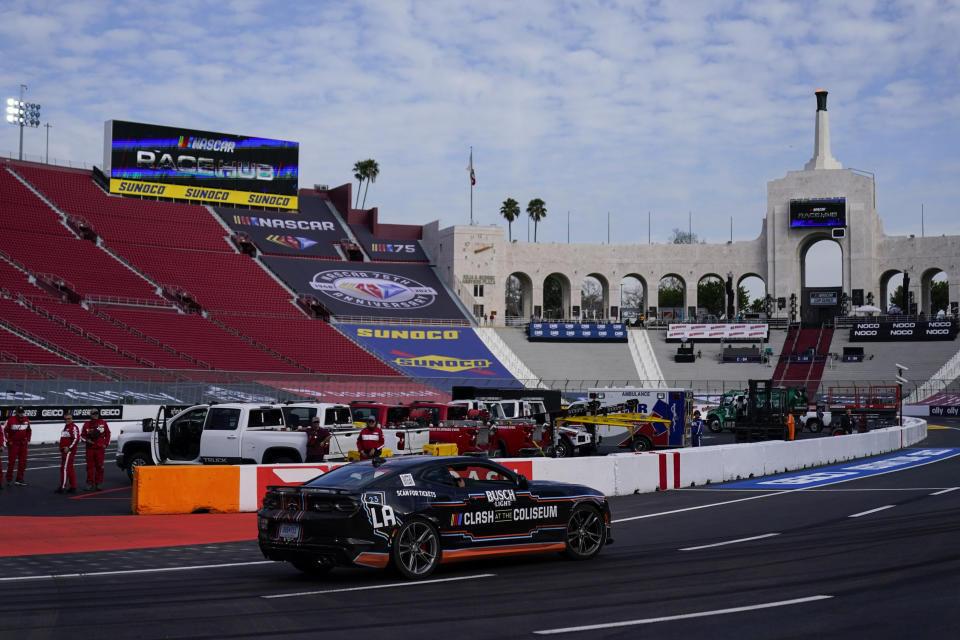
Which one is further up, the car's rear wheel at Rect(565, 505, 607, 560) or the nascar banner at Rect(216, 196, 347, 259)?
the nascar banner at Rect(216, 196, 347, 259)

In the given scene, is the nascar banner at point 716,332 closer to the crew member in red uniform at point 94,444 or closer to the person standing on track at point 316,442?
the person standing on track at point 316,442

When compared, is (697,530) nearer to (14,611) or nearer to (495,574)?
(495,574)

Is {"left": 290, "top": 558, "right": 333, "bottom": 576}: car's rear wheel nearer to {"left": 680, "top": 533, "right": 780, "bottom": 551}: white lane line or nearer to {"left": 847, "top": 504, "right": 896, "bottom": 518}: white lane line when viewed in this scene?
{"left": 680, "top": 533, "right": 780, "bottom": 551}: white lane line

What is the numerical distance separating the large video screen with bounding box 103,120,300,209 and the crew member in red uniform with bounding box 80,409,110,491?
181 feet

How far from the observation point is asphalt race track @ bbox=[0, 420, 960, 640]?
839 cm

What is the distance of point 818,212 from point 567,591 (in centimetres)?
7474

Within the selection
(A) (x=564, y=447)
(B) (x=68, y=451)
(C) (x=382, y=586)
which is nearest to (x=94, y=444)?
(B) (x=68, y=451)

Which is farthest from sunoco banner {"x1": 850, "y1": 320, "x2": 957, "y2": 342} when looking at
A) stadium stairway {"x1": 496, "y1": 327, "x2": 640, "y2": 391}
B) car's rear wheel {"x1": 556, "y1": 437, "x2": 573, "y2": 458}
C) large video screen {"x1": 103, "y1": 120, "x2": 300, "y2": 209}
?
car's rear wheel {"x1": 556, "y1": 437, "x2": 573, "y2": 458}

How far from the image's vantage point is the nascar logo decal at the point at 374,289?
71.2 metres

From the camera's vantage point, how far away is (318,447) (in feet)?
66.6

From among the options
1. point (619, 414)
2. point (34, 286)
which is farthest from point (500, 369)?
point (619, 414)

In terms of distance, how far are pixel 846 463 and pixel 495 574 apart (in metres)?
21.4

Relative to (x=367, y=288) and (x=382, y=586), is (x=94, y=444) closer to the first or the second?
(x=382, y=586)

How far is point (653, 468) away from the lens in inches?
856
